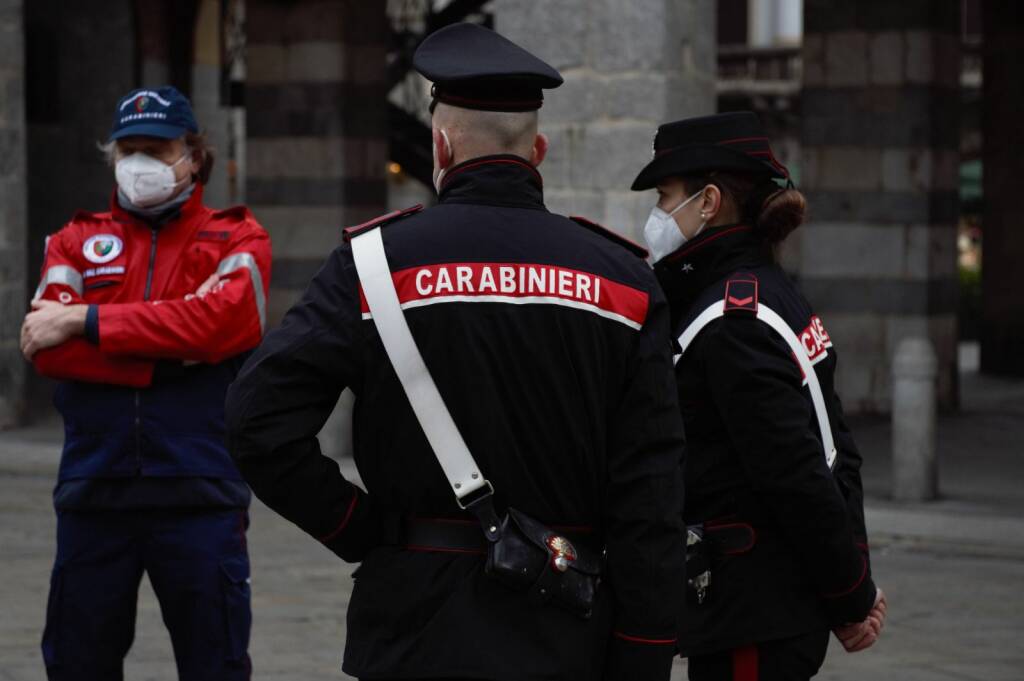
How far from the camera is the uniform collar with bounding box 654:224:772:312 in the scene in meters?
3.96

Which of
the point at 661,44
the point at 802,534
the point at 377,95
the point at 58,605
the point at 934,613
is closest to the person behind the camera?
the point at 802,534

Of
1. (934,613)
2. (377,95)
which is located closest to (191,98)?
(377,95)

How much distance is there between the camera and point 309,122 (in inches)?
647

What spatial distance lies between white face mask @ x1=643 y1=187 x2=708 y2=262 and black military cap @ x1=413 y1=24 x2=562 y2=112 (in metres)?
0.81

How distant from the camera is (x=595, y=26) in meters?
Result: 10.9

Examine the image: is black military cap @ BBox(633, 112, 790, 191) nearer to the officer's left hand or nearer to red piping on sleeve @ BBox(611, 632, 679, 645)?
red piping on sleeve @ BBox(611, 632, 679, 645)

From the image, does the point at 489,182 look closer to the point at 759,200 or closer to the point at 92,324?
the point at 759,200

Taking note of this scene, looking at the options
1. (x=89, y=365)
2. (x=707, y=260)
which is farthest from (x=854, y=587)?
(x=89, y=365)

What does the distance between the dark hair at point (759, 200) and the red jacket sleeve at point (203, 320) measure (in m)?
1.35

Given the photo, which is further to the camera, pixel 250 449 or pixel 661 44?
pixel 661 44

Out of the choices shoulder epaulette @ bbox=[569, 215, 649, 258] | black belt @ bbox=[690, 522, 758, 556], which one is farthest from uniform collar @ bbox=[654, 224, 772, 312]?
shoulder epaulette @ bbox=[569, 215, 649, 258]

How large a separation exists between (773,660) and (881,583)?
468 centimetres

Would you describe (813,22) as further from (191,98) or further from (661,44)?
(191,98)

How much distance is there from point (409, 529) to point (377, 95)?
45.0 ft
